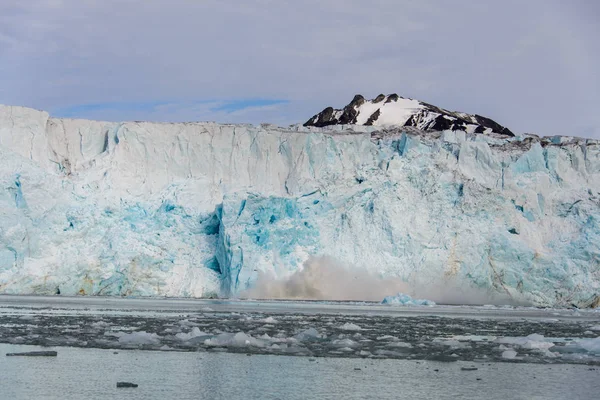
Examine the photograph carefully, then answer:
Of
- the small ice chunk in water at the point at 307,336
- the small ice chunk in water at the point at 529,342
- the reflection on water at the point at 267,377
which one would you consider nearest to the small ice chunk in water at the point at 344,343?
the small ice chunk in water at the point at 307,336

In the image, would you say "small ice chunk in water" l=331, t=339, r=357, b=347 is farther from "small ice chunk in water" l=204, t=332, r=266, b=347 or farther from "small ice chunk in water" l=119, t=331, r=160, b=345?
"small ice chunk in water" l=119, t=331, r=160, b=345

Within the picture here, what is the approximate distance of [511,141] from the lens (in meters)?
33.2

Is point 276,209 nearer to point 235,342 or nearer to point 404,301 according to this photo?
point 404,301

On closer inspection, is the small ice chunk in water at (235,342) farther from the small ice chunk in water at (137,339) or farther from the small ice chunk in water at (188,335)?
the small ice chunk in water at (137,339)

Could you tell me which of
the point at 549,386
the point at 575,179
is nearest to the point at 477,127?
the point at 575,179

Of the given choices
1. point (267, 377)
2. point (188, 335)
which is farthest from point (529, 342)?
point (267, 377)

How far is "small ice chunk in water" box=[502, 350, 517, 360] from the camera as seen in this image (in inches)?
402

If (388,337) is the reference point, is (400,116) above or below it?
above

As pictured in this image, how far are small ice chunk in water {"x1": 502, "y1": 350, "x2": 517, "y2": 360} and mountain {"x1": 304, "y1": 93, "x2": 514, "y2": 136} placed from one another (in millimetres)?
29608

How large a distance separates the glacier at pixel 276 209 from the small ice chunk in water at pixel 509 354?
18070 millimetres

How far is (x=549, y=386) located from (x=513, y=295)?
835 inches

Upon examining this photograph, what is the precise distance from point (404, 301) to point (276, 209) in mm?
5947

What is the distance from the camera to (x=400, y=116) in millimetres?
41562

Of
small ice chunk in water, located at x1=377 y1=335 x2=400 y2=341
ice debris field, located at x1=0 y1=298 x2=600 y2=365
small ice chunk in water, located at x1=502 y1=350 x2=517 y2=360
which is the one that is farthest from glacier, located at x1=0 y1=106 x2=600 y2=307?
small ice chunk in water, located at x1=502 y1=350 x2=517 y2=360
